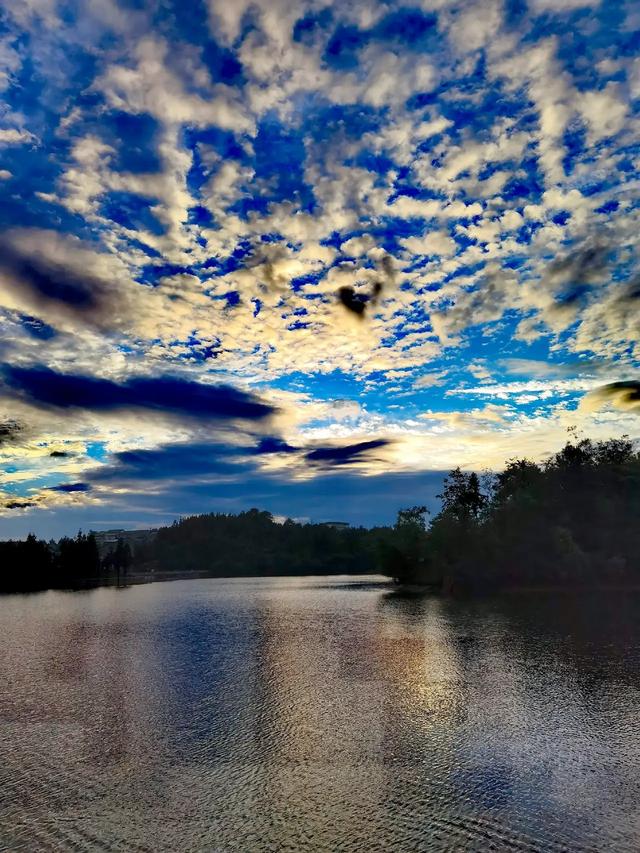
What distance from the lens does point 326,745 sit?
17750mm

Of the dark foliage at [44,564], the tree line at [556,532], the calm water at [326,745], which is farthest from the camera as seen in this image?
the dark foliage at [44,564]

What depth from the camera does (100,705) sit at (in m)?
23.2

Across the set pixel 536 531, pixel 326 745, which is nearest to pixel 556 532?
pixel 536 531

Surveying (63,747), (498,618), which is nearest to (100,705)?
(63,747)

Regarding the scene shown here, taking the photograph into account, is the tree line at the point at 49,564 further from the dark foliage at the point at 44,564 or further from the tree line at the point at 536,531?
the tree line at the point at 536,531

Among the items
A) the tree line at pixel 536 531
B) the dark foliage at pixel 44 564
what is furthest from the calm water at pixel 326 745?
the dark foliage at pixel 44 564

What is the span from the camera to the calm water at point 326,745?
39.9 ft

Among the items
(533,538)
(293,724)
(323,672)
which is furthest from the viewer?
(533,538)

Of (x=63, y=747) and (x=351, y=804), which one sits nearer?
(x=351, y=804)

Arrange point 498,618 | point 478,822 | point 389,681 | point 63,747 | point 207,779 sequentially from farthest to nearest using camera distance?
point 498,618, point 389,681, point 63,747, point 207,779, point 478,822

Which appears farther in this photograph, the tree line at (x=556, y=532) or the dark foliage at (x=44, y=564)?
the dark foliage at (x=44, y=564)

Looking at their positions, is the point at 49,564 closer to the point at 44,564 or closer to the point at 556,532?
the point at 44,564

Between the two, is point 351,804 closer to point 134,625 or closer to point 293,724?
point 293,724

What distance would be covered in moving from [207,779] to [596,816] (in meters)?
9.79
